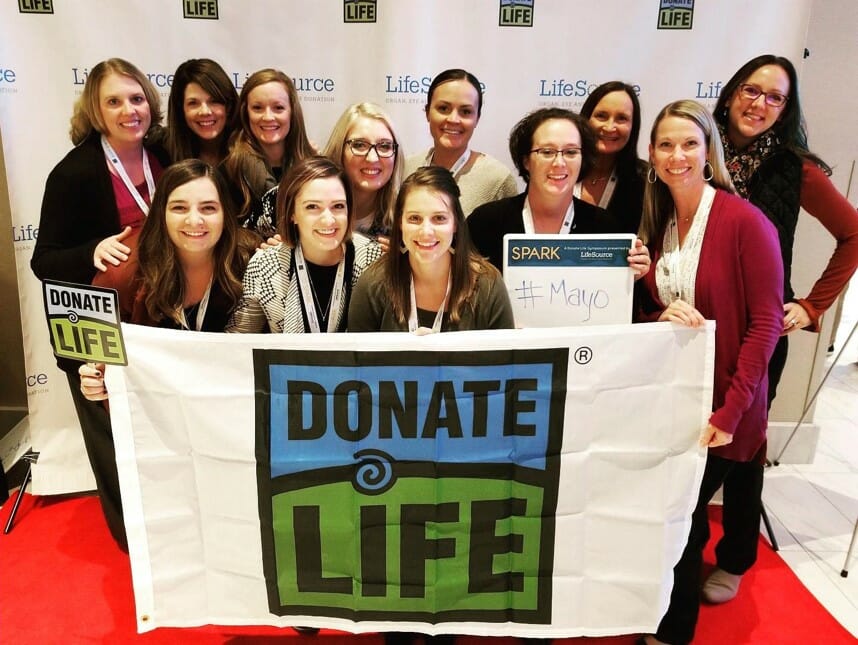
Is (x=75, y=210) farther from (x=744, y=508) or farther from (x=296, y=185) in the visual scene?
(x=744, y=508)

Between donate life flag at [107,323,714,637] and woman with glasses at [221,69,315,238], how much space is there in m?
0.76

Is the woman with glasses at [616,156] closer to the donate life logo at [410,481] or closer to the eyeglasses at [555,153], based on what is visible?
the eyeglasses at [555,153]

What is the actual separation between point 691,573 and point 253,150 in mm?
2190

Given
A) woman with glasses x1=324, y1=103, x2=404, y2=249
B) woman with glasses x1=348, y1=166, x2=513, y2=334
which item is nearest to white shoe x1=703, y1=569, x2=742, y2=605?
woman with glasses x1=348, y1=166, x2=513, y2=334

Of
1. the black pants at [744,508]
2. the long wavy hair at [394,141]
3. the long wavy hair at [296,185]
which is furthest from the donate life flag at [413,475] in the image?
the long wavy hair at [394,141]

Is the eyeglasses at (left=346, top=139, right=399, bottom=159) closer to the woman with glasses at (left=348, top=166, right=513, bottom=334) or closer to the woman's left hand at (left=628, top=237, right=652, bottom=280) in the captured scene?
the woman with glasses at (left=348, top=166, right=513, bottom=334)

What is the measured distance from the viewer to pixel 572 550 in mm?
2066

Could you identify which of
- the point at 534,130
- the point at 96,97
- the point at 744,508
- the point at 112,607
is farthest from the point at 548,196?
the point at 112,607

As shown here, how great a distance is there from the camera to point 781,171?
235 centimetres

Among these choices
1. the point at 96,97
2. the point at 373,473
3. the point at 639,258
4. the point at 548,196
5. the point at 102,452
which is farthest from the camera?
the point at 102,452

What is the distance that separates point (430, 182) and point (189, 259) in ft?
2.69

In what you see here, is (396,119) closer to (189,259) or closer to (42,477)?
(189,259)

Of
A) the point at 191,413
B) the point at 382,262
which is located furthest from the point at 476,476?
the point at 191,413

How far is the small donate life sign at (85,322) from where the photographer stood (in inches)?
72.4
